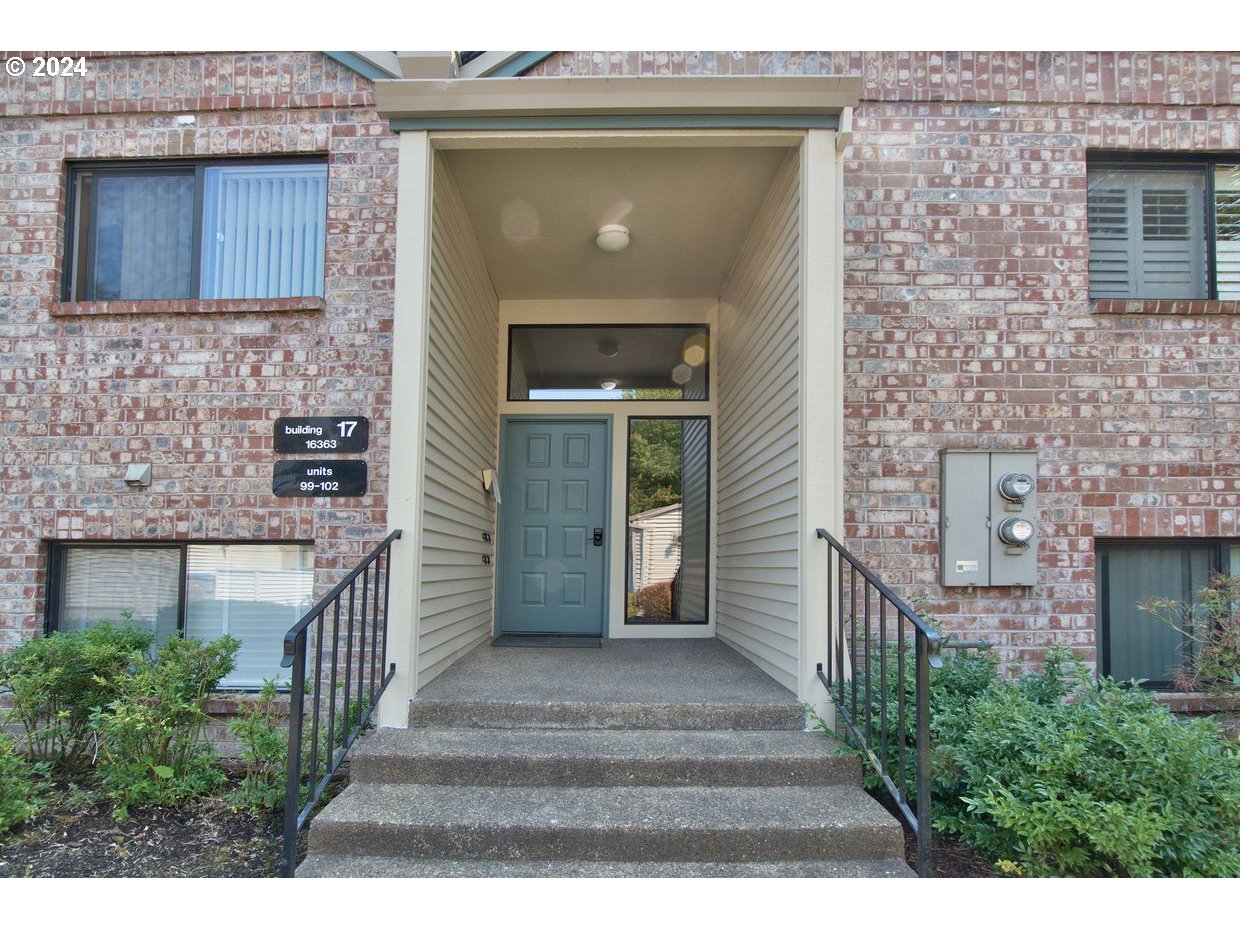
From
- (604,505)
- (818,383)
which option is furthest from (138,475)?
(818,383)

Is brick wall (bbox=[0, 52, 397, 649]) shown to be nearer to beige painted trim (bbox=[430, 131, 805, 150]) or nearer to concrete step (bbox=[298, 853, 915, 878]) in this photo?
beige painted trim (bbox=[430, 131, 805, 150])

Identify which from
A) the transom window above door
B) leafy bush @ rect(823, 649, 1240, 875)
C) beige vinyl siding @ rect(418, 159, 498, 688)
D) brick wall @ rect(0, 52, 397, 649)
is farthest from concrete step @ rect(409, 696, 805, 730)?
the transom window above door

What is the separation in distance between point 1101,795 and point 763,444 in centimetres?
224

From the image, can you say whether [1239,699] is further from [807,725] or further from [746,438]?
[746,438]

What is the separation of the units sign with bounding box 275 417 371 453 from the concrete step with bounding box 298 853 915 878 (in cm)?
222

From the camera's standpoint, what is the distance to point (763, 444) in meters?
4.25

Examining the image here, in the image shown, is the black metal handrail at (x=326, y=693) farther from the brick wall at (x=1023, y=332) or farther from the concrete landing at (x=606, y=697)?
the brick wall at (x=1023, y=332)

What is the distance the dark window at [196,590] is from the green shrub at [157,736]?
2.91 feet

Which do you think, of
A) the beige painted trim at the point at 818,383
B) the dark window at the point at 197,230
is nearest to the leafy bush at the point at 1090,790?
the beige painted trim at the point at 818,383

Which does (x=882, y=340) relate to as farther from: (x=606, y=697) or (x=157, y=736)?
(x=157, y=736)

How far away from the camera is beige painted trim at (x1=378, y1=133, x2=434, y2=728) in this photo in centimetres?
343

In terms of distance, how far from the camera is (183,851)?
2900 mm

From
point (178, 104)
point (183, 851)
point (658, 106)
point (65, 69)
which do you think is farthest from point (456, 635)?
point (65, 69)

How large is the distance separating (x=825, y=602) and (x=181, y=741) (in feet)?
9.69
